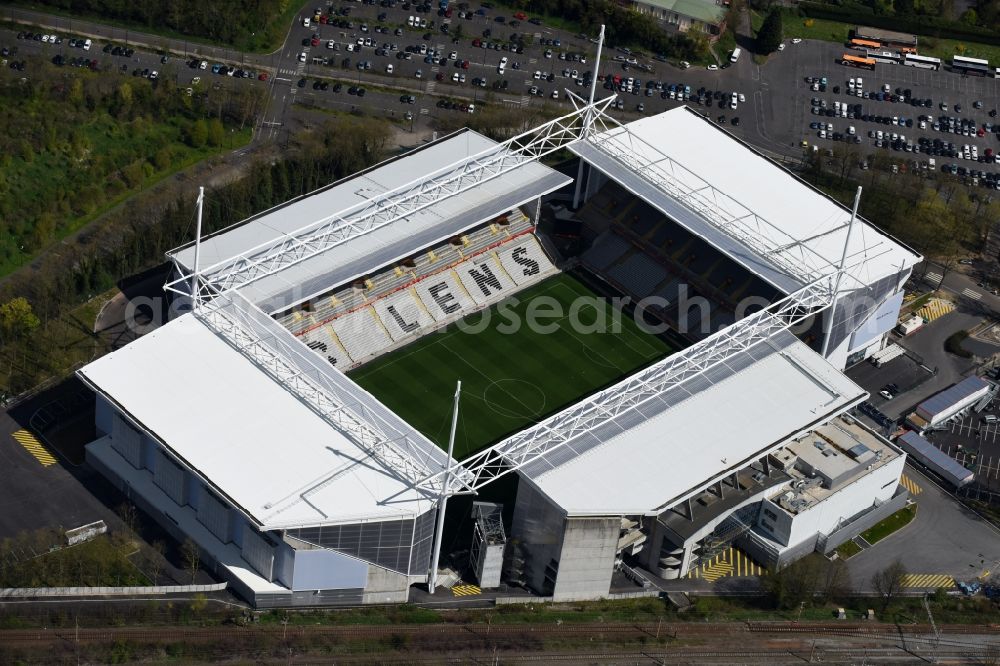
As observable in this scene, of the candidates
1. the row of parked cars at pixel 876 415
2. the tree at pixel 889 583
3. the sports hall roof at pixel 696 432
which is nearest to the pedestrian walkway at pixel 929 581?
the tree at pixel 889 583

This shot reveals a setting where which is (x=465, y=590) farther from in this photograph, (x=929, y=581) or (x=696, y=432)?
(x=929, y=581)

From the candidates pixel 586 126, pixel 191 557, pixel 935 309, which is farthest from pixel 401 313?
pixel 935 309

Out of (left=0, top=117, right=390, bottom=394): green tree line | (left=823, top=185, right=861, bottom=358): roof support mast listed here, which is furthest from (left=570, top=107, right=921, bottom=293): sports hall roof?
(left=0, top=117, right=390, bottom=394): green tree line

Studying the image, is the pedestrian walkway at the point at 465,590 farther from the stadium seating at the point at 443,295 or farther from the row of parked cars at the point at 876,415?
the row of parked cars at the point at 876,415

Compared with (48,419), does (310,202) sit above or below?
above

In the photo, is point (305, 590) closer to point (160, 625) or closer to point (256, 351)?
point (160, 625)

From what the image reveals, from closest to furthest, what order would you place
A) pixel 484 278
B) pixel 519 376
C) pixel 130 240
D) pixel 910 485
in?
pixel 910 485 → pixel 519 376 → pixel 130 240 → pixel 484 278

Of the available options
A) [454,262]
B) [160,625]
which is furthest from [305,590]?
[454,262]
